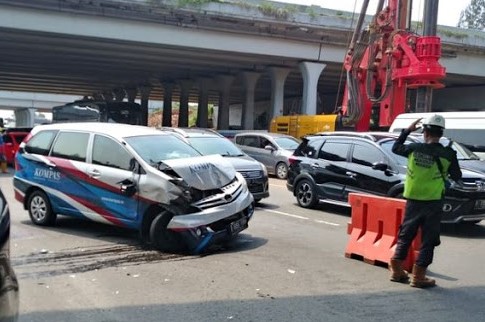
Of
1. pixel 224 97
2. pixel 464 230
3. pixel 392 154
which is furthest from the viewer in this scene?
pixel 224 97

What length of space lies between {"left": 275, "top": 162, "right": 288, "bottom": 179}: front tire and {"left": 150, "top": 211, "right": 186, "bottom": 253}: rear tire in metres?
12.1

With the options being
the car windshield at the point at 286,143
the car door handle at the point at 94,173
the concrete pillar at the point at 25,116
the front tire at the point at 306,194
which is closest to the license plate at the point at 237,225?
the car door handle at the point at 94,173

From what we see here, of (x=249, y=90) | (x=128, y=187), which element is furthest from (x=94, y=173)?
(x=249, y=90)

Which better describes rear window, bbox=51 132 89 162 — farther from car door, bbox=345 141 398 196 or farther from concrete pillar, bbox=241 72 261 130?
concrete pillar, bbox=241 72 261 130

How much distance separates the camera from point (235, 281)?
6316 millimetres

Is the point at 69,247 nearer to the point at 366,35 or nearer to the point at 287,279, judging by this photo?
→ the point at 287,279

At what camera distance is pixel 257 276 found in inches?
257

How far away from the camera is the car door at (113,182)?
7988 mm

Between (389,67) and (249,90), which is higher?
(389,67)

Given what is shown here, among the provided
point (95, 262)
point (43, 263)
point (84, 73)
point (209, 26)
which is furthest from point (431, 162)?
point (84, 73)

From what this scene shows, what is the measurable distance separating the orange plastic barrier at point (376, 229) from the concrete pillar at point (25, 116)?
77.9 m

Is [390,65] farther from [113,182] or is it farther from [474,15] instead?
[474,15]

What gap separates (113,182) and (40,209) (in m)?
2.01

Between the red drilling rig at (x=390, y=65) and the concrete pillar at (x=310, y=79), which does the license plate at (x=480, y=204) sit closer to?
the red drilling rig at (x=390, y=65)
